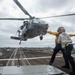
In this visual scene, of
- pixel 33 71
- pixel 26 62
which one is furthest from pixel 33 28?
pixel 33 71

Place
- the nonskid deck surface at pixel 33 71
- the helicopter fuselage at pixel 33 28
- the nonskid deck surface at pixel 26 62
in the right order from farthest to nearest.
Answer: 1. the helicopter fuselage at pixel 33 28
2. the nonskid deck surface at pixel 26 62
3. the nonskid deck surface at pixel 33 71

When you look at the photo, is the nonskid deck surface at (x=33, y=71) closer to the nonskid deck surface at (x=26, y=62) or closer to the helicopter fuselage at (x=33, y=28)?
the nonskid deck surface at (x=26, y=62)

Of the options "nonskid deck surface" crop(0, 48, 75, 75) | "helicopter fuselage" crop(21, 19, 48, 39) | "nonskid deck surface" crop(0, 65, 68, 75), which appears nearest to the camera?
"nonskid deck surface" crop(0, 65, 68, 75)

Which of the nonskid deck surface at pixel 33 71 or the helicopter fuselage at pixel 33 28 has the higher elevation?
the helicopter fuselage at pixel 33 28

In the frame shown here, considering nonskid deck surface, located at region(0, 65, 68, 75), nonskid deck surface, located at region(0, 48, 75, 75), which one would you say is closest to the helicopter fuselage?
nonskid deck surface, located at region(0, 48, 75, 75)

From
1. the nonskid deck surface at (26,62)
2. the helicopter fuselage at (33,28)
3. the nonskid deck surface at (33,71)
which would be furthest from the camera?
the helicopter fuselage at (33,28)

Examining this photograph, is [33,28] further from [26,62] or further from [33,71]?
[33,71]

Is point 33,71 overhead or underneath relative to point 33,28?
underneath

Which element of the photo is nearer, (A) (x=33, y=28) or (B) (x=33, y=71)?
(B) (x=33, y=71)

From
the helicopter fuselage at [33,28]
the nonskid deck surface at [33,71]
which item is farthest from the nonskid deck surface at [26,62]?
the helicopter fuselage at [33,28]

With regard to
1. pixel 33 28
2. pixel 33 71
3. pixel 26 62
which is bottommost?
pixel 26 62

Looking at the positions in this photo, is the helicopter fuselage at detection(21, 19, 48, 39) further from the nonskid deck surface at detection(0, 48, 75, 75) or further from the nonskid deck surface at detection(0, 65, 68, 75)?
the nonskid deck surface at detection(0, 65, 68, 75)

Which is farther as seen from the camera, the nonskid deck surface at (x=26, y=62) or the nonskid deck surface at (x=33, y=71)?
the nonskid deck surface at (x=26, y=62)

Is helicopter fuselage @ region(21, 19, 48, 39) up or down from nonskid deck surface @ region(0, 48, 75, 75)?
up
